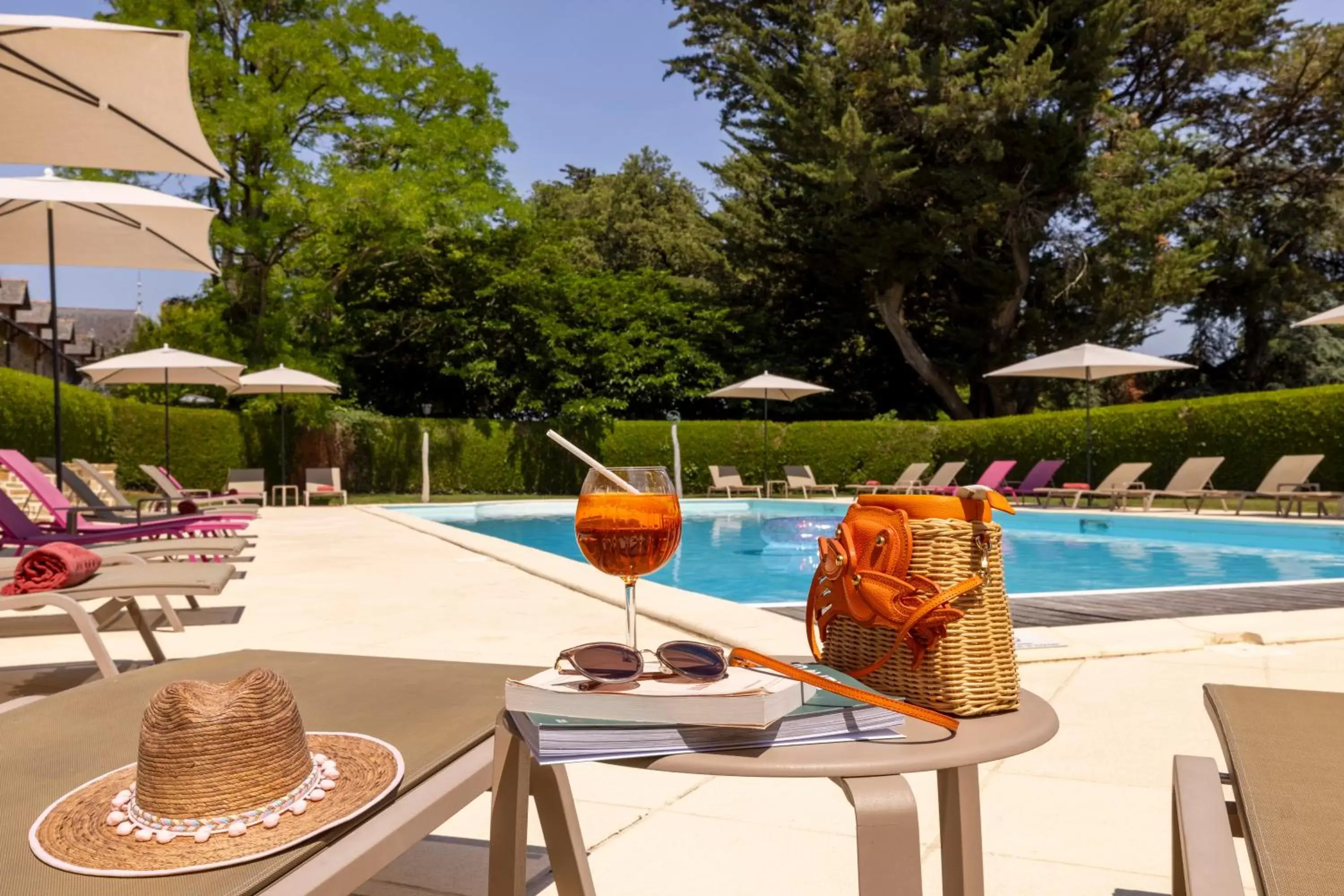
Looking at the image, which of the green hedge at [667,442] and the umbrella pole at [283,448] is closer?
the green hedge at [667,442]

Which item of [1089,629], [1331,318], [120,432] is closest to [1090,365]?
[1331,318]

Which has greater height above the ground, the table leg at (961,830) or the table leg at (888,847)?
the table leg at (888,847)

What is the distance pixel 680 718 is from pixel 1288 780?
2.76 ft

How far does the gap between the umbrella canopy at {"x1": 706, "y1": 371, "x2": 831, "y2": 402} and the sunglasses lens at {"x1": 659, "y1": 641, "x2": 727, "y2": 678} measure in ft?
58.0

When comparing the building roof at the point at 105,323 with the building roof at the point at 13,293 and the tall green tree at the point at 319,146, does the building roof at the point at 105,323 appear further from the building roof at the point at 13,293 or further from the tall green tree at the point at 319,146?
the tall green tree at the point at 319,146

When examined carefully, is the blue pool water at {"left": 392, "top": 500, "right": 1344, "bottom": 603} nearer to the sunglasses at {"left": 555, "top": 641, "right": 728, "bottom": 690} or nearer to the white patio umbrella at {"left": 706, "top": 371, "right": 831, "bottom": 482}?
the white patio umbrella at {"left": 706, "top": 371, "right": 831, "bottom": 482}

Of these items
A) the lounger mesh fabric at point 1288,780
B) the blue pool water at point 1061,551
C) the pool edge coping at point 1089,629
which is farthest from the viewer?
the blue pool water at point 1061,551

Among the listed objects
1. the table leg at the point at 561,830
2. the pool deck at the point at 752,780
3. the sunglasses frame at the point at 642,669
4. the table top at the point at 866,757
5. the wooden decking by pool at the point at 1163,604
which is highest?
the sunglasses frame at the point at 642,669

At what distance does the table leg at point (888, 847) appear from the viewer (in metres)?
0.81

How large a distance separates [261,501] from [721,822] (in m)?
16.6

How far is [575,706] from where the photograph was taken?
2.92 feet

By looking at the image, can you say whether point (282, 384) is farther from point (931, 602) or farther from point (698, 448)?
point (931, 602)

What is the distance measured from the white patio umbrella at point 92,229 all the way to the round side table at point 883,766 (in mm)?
6615

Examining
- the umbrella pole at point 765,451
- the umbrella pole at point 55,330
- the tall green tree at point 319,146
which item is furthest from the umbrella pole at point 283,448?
the umbrella pole at point 765,451
